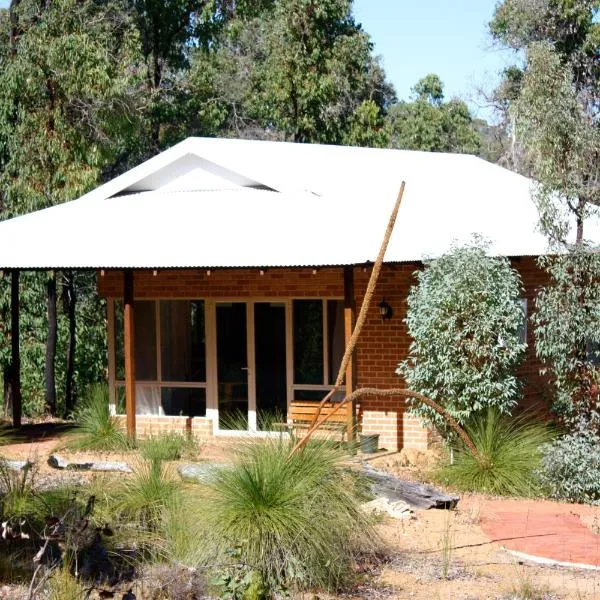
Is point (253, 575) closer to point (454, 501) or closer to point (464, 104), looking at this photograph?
point (454, 501)

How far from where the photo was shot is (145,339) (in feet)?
56.6

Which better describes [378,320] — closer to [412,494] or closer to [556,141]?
[556,141]

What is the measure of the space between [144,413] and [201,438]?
3.44ft

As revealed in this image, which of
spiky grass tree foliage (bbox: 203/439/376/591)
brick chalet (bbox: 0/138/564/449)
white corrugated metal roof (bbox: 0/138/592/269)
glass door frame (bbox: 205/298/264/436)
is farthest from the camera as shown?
glass door frame (bbox: 205/298/264/436)

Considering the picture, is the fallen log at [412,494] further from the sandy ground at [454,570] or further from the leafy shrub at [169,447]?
the leafy shrub at [169,447]

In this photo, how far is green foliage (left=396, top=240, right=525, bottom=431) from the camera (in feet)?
43.3

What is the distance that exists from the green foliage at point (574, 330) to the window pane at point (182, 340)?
→ 5.66 meters

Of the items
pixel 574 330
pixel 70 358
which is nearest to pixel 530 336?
pixel 574 330

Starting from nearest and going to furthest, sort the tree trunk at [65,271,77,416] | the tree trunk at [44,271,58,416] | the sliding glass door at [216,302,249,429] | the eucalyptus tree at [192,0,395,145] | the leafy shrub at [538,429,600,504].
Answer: the leafy shrub at [538,429,600,504], the sliding glass door at [216,302,249,429], the tree trunk at [44,271,58,416], the tree trunk at [65,271,77,416], the eucalyptus tree at [192,0,395,145]

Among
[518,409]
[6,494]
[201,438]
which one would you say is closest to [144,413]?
[201,438]

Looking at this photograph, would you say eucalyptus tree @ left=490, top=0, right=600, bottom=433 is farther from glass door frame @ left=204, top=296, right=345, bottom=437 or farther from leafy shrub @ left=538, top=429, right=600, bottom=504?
glass door frame @ left=204, top=296, right=345, bottom=437

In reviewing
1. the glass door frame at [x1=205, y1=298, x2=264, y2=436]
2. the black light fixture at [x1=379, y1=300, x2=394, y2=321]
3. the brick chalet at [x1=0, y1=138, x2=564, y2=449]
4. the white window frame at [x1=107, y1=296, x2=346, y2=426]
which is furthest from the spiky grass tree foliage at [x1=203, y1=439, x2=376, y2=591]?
the glass door frame at [x1=205, y1=298, x2=264, y2=436]

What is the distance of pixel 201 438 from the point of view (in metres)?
16.7

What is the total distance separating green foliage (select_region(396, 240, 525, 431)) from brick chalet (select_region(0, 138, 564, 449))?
32.2 inches
